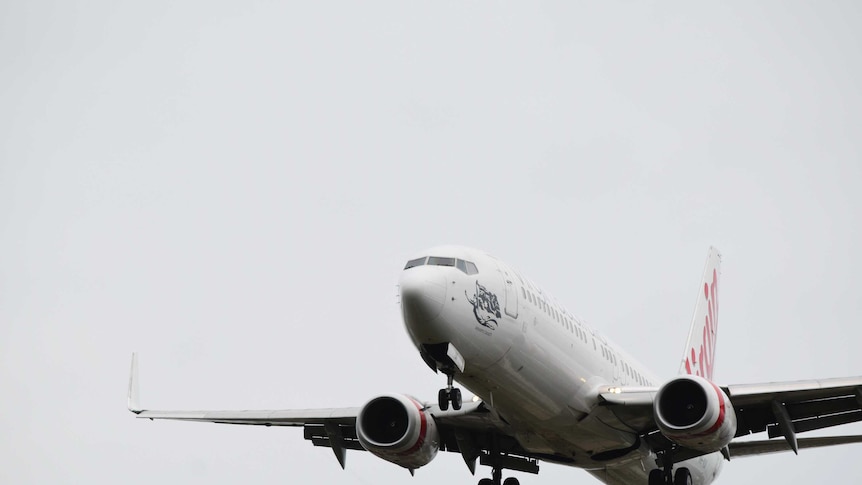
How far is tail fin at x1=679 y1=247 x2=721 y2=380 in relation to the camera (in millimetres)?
41844

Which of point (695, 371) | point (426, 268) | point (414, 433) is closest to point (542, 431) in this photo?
point (414, 433)

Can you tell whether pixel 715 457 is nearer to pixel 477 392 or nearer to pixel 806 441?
pixel 806 441

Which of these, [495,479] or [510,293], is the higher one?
[510,293]

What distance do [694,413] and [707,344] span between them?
18866 mm

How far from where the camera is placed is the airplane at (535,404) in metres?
23.9

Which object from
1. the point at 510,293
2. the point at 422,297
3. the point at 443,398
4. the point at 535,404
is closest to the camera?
the point at 422,297

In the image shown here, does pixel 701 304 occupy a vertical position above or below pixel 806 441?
above

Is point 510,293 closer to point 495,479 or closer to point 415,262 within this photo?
point 415,262

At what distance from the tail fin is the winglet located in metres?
18.5

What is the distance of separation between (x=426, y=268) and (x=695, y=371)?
20971 millimetres

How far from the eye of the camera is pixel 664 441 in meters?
29.3

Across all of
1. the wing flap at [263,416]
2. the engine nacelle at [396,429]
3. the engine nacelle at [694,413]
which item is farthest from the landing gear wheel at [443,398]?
the wing flap at [263,416]

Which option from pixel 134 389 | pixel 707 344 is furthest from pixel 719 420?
pixel 707 344

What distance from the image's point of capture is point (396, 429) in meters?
29.7
